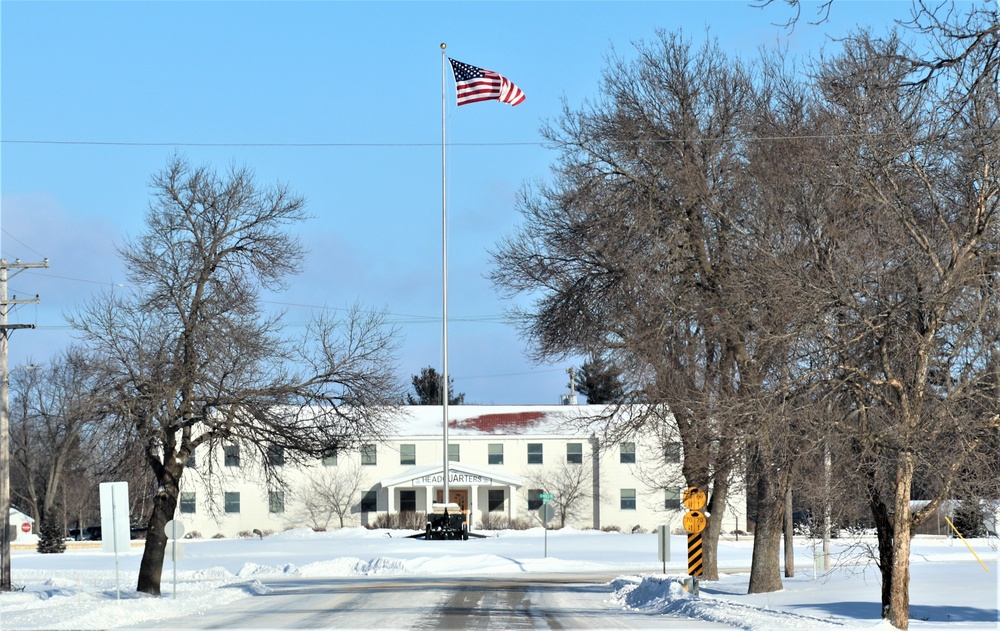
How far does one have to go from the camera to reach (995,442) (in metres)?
16.6

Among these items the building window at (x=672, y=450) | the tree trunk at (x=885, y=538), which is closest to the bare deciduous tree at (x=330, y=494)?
the building window at (x=672, y=450)

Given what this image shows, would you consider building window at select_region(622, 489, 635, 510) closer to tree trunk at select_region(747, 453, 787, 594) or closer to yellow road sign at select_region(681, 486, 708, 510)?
tree trunk at select_region(747, 453, 787, 594)

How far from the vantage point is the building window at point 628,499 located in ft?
232

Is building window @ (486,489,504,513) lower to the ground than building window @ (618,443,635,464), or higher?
lower

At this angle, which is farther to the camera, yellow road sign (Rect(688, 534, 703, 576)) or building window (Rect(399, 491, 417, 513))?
building window (Rect(399, 491, 417, 513))

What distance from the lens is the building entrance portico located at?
68.1m

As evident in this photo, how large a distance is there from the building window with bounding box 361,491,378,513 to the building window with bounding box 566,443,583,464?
12.3m

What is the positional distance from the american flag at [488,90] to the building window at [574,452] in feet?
127

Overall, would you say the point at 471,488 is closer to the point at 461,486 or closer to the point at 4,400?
the point at 461,486

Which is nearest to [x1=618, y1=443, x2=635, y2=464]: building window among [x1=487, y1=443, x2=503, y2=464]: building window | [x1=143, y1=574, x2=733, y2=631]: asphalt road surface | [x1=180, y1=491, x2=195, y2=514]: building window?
[x1=487, y1=443, x2=503, y2=464]: building window

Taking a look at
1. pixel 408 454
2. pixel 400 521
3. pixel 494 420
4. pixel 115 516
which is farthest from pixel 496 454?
pixel 115 516

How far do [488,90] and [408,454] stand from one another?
40462 mm

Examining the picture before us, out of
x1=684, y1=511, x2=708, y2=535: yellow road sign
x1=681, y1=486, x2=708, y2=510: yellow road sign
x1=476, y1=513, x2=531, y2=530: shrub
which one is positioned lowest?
x1=476, y1=513, x2=531, y2=530: shrub

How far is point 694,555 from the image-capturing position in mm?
25734
